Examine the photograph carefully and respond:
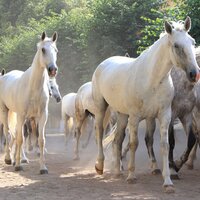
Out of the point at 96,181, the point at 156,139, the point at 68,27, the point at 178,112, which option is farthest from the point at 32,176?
the point at 68,27

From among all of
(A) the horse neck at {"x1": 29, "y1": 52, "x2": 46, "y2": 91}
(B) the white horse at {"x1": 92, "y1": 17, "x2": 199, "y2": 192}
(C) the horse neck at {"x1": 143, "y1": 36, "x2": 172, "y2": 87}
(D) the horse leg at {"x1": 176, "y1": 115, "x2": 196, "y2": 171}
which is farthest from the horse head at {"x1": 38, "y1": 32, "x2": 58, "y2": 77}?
(D) the horse leg at {"x1": 176, "y1": 115, "x2": 196, "y2": 171}

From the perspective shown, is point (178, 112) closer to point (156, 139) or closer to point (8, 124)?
point (8, 124)

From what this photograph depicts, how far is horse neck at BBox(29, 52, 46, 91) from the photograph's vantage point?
32.2 ft

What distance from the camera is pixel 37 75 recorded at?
32.3ft

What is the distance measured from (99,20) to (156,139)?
33.5 ft

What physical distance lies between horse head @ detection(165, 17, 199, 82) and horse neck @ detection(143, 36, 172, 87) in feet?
0.88

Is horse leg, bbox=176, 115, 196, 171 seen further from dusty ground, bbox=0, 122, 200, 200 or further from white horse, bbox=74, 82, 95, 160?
white horse, bbox=74, 82, 95, 160

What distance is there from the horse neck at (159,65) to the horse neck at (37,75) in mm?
3093

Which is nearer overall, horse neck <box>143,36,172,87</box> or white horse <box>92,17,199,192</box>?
white horse <box>92,17,199,192</box>

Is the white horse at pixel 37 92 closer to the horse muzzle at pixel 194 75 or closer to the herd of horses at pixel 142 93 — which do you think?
the herd of horses at pixel 142 93

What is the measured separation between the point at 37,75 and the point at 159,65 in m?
3.31

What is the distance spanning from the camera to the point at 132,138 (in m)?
7.57

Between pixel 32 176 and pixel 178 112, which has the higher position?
pixel 178 112

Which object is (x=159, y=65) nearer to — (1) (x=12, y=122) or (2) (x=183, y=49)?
(2) (x=183, y=49)
